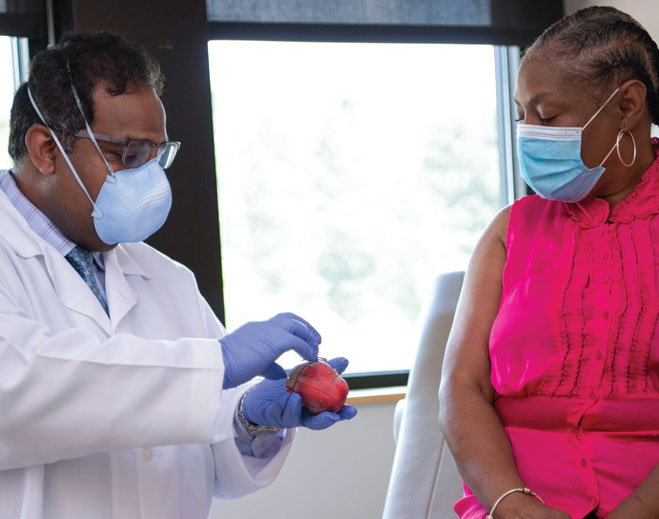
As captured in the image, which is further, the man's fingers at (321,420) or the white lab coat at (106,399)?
the man's fingers at (321,420)

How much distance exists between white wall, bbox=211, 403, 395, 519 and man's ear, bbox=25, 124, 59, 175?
1738mm

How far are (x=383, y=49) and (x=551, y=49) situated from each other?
1.81 m

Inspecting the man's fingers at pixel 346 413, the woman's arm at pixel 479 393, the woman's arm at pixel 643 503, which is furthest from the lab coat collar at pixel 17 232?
the woman's arm at pixel 643 503

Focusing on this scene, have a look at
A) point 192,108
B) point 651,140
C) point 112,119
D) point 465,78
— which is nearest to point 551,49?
point 651,140

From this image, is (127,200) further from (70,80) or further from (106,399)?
(106,399)

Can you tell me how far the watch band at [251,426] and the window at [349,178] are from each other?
5.09 feet

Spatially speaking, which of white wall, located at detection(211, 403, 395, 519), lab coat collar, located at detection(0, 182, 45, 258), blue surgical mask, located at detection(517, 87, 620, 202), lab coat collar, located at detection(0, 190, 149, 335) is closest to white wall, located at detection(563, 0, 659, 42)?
blue surgical mask, located at detection(517, 87, 620, 202)

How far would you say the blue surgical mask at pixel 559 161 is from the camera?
1672 mm

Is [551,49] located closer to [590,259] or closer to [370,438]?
[590,259]

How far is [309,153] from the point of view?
3336 millimetres

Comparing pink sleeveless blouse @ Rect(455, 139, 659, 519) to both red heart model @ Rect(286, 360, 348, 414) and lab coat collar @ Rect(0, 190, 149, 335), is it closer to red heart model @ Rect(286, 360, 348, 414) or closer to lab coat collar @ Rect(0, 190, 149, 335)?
red heart model @ Rect(286, 360, 348, 414)

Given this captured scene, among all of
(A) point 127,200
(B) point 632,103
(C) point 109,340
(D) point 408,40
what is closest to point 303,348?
(C) point 109,340

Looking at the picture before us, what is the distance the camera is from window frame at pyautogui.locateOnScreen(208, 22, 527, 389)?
3.11m

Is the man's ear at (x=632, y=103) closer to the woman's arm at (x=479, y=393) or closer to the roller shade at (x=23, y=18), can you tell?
the woman's arm at (x=479, y=393)
